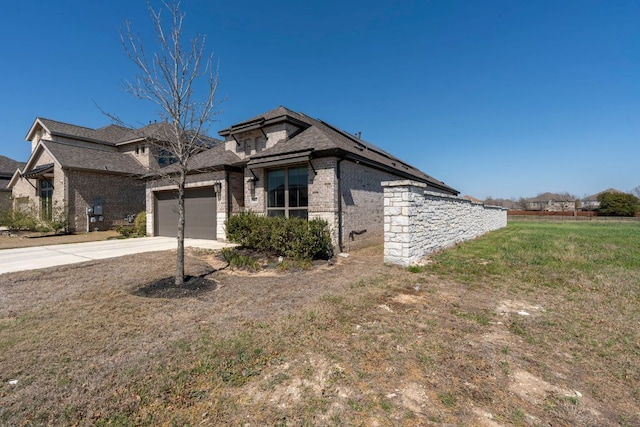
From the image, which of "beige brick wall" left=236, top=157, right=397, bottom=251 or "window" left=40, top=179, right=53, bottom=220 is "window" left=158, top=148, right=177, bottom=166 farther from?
"window" left=40, top=179, right=53, bottom=220

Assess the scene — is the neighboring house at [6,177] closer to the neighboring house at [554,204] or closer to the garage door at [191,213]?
the garage door at [191,213]

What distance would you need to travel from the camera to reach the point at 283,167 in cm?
1075

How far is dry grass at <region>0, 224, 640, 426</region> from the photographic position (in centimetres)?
229

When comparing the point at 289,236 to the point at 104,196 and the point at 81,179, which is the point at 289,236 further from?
the point at 81,179

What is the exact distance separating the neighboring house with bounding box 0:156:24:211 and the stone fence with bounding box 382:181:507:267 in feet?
98.8

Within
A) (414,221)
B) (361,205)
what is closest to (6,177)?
(361,205)

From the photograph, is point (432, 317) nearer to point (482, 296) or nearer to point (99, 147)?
point (482, 296)

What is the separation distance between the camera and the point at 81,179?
17.5 meters

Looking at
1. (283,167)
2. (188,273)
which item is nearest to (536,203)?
(283,167)

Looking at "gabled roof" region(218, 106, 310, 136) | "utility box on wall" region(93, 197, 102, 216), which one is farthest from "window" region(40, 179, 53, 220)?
"gabled roof" region(218, 106, 310, 136)

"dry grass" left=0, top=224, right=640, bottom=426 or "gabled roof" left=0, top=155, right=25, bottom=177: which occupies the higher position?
"gabled roof" left=0, top=155, right=25, bottom=177

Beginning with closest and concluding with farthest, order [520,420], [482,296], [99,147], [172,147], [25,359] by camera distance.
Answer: [520,420]
[25,359]
[482,296]
[172,147]
[99,147]

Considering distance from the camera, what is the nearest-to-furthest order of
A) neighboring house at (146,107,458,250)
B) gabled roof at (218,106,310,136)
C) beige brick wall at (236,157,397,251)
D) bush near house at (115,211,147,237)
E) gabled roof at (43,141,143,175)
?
beige brick wall at (236,157,397,251) < neighboring house at (146,107,458,250) < gabled roof at (218,106,310,136) < bush near house at (115,211,147,237) < gabled roof at (43,141,143,175)

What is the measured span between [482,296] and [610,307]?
6.07 feet
